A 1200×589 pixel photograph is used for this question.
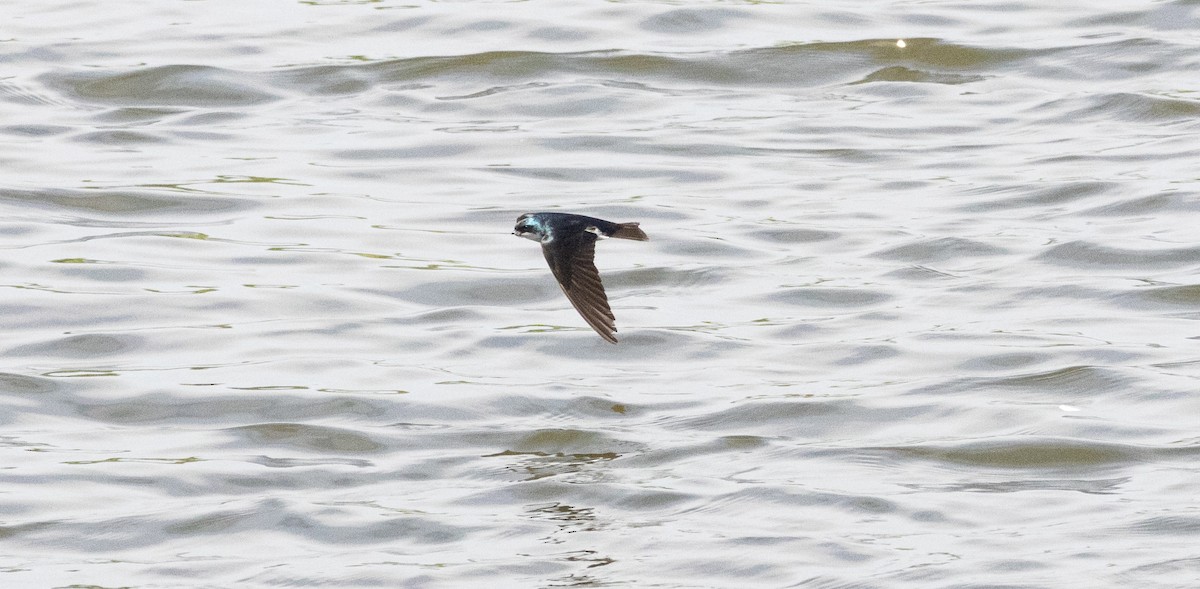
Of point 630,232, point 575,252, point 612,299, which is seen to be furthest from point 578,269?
point 612,299

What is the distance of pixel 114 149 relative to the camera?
9.79 meters

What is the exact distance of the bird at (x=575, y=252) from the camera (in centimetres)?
590

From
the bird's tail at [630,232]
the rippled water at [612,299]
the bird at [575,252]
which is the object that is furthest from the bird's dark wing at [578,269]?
the rippled water at [612,299]

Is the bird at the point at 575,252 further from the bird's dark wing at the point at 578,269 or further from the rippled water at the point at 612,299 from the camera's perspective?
the rippled water at the point at 612,299

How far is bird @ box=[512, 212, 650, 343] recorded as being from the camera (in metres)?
5.90

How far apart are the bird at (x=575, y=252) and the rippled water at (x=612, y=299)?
36cm

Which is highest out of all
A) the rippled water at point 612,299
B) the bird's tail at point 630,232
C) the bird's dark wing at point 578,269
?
the bird's tail at point 630,232

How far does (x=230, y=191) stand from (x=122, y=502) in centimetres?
358

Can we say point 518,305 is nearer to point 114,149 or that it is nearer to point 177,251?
point 177,251

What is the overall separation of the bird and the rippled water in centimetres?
36

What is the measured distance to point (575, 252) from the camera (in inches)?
235

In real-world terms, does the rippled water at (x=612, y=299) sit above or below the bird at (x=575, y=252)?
below

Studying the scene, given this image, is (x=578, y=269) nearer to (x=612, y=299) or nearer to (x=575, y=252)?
(x=575, y=252)

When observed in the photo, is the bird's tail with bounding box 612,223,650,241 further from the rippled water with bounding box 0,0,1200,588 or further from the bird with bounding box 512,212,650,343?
the rippled water with bounding box 0,0,1200,588
